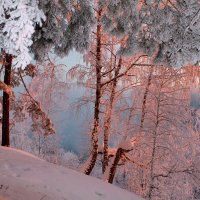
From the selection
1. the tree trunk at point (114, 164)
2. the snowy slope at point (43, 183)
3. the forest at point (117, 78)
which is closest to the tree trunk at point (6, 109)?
the forest at point (117, 78)

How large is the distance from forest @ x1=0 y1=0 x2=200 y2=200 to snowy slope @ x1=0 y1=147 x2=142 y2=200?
2.28 meters

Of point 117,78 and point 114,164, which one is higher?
point 117,78

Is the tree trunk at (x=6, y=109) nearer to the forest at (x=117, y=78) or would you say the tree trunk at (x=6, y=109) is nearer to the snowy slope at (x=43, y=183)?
the forest at (x=117, y=78)

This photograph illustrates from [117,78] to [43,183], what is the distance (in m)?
7.72

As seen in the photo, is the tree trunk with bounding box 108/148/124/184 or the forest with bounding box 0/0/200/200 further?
the tree trunk with bounding box 108/148/124/184

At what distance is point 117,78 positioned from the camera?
14.9 metres

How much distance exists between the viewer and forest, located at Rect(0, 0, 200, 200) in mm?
6348

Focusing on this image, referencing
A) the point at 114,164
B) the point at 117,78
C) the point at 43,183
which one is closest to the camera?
the point at 43,183

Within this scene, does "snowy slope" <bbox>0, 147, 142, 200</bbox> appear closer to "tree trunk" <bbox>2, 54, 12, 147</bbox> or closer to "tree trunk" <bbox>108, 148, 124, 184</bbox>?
"tree trunk" <bbox>2, 54, 12, 147</bbox>

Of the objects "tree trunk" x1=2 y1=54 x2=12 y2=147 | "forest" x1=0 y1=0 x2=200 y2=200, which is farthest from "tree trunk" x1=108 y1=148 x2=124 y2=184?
"tree trunk" x1=2 y1=54 x2=12 y2=147

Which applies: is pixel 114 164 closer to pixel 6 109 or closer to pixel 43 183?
pixel 6 109

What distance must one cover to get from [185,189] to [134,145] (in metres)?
7.84

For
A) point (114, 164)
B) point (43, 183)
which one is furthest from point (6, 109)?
point (43, 183)

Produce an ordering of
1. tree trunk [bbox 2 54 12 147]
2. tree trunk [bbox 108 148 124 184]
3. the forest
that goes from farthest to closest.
→ 1. tree trunk [bbox 108 148 124 184]
2. tree trunk [bbox 2 54 12 147]
3. the forest
